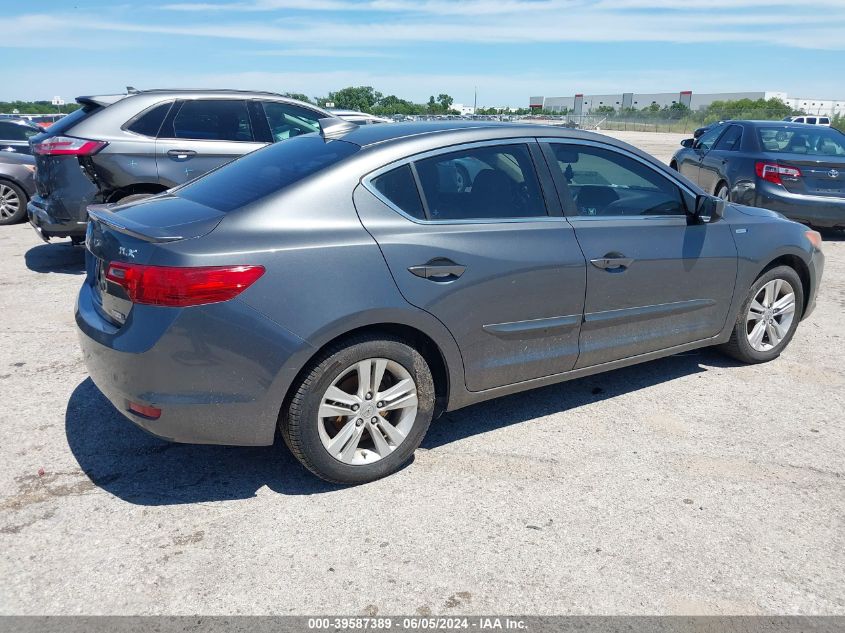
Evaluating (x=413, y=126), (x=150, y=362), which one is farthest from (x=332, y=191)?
(x=150, y=362)

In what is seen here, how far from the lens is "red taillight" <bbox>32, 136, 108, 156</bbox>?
21.9ft

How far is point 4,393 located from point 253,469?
75.4 inches

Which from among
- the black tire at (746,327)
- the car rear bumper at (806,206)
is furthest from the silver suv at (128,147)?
the car rear bumper at (806,206)

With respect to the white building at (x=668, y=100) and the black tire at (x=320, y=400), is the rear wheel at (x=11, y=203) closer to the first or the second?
the black tire at (x=320, y=400)

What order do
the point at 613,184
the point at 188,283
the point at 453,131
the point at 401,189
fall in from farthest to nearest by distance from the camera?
1. the point at 613,184
2. the point at 453,131
3. the point at 401,189
4. the point at 188,283

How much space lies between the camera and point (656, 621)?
256cm

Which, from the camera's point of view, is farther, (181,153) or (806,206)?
(806,206)

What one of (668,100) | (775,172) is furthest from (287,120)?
(668,100)

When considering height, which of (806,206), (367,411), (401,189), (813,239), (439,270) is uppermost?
(401,189)

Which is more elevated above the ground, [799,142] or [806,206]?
[799,142]

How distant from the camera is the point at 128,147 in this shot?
6.74m

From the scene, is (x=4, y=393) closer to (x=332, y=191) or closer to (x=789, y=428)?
(x=332, y=191)

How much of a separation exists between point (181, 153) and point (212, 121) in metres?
0.52

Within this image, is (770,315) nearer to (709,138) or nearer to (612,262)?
(612,262)
